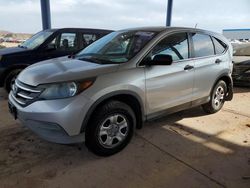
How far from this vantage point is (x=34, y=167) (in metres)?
3.36

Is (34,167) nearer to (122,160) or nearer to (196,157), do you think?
(122,160)

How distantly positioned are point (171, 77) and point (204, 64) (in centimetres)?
98

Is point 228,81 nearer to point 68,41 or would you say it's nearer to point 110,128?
point 110,128

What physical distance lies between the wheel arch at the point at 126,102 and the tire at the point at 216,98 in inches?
76.4

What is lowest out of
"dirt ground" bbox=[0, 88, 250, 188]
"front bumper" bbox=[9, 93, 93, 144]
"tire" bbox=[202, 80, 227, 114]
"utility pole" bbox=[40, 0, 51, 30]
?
"dirt ground" bbox=[0, 88, 250, 188]

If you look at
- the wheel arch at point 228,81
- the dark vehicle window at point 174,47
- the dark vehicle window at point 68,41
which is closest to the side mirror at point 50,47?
the dark vehicle window at point 68,41

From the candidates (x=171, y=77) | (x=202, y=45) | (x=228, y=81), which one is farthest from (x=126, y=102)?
(x=228, y=81)

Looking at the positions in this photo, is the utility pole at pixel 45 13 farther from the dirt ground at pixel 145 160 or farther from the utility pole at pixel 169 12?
the utility pole at pixel 169 12

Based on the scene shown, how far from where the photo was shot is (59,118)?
3092 mm

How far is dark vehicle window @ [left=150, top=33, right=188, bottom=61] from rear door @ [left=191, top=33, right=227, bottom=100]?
234mm

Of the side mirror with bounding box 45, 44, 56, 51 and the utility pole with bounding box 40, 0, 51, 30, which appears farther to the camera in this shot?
the utility pole with bounding box 40, 0, 51, 30

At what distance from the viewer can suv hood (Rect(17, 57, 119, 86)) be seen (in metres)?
3.30

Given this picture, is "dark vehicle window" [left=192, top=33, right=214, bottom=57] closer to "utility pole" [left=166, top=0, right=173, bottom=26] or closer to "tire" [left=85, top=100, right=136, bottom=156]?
"tire" [left=85, top=100, right=136, bottom=156]

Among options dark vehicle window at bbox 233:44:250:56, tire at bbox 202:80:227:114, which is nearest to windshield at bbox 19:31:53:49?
tire at bbox 202:80:227:114
